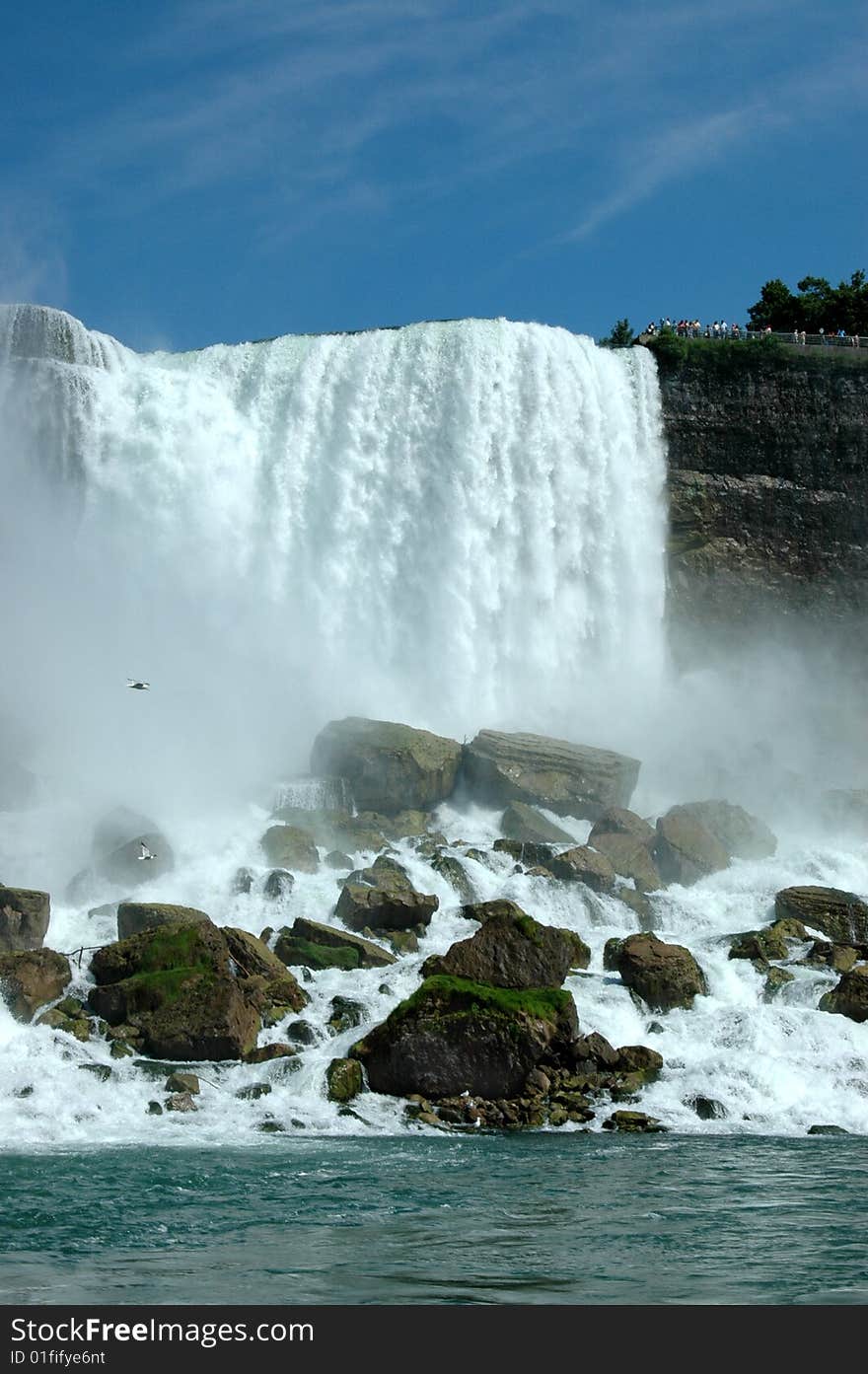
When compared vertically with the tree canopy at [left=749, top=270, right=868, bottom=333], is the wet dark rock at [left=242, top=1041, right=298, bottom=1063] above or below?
below

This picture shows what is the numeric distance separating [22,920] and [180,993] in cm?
527

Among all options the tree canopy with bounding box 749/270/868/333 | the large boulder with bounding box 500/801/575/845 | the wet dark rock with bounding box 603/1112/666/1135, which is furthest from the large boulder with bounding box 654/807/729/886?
the tree canopy with bounding box 749/270/868/333

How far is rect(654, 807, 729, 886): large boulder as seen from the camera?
32469mm

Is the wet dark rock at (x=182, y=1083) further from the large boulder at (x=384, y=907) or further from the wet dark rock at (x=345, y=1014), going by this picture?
the large boulder at (x=384, y=907)

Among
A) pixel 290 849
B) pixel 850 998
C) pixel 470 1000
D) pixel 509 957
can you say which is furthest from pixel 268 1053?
pixel 290 849

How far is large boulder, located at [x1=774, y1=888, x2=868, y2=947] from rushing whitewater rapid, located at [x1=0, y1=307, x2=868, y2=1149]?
3.70 m

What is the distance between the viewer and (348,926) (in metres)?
26.6

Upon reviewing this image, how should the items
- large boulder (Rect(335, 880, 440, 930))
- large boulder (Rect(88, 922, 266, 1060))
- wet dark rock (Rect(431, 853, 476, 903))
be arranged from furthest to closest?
wet dark rock (Rect(431, 853, 476, 903))
large boulder (Rect(335, 880, 440, 930))
large boulder (Rect(88, 922, 266, 1060))

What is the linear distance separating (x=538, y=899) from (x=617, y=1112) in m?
10.5

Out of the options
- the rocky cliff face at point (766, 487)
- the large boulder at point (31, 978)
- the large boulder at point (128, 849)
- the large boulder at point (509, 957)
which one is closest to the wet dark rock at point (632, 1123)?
the large boulder at point (509, 957)

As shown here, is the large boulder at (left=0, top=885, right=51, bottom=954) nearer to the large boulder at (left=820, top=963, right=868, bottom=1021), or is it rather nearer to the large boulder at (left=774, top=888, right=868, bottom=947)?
the large boulder at (left=820, top=963, right=868, bottom=1021)

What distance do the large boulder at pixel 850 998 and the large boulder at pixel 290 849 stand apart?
39.2 ft

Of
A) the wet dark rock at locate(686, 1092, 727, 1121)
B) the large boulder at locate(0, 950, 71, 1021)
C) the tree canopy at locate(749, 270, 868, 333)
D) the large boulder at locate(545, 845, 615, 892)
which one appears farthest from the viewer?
the tree canopy at locate(749, 270, 868, 333)
